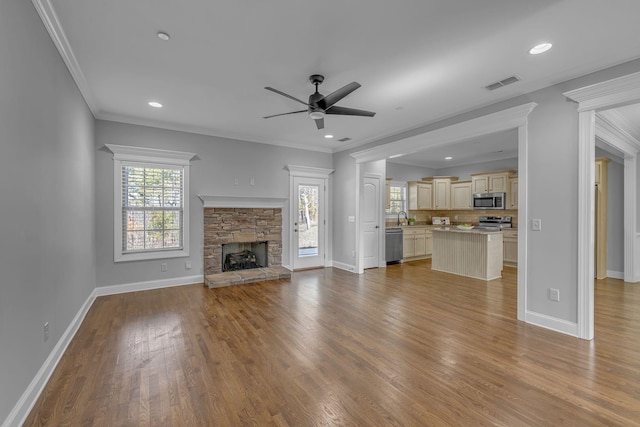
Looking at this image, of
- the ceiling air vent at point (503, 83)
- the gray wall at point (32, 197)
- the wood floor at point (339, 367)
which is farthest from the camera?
the ceiling air vent at point (503, 83)

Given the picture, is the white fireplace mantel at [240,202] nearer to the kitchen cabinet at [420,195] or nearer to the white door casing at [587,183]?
the kitchen cabinet at [420,195]

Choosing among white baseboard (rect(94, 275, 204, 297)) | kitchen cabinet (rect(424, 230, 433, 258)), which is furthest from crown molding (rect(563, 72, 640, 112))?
white baseboard (rect(94, 275, 204, 297))

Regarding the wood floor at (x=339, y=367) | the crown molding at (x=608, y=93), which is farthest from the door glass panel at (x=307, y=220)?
the crown molding at (x=608, y=93)

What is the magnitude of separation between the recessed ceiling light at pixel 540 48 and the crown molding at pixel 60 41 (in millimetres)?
3935

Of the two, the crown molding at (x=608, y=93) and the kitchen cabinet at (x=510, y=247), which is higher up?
the crown molding at (x=608, y=93)

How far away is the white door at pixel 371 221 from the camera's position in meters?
6.76

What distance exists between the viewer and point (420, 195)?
8.64 metres

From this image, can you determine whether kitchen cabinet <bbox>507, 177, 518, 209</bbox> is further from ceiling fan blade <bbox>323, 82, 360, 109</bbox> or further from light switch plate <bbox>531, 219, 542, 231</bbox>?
ceiling fan blade <bbox>323, 82, 360, 109</bbox>

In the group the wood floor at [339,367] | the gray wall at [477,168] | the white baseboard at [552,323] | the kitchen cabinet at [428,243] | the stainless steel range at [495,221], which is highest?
the gray wall at [477,168]

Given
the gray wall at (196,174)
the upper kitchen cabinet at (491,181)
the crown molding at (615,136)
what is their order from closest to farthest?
1. the crown molding at (615,136)
2. the gray wall at (196,174)
3. the upper kitchen cabinet at (491,181)

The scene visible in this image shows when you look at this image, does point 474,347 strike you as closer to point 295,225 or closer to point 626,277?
point 295,225

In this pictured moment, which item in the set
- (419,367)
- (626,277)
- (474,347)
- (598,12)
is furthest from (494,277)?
(598,12)

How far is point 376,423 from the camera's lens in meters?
1.77

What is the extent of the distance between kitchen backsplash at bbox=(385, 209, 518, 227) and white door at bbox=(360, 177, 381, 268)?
1510 mm
